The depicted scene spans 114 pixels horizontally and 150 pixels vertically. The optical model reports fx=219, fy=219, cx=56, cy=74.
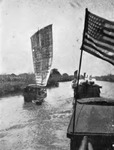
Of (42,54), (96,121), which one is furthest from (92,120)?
(42,54)

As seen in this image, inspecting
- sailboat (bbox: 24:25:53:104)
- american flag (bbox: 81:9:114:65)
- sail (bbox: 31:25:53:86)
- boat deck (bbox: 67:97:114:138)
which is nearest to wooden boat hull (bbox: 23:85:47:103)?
sailboat (bbox: 24:25:53:104)

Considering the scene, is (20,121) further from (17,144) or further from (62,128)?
(17,144)

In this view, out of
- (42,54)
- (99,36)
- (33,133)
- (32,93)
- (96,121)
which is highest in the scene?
(42,54)

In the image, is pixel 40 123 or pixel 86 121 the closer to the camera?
pixel 86 121

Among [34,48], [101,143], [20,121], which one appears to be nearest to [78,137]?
[101,143]

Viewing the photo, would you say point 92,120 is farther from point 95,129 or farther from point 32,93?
point 32,93

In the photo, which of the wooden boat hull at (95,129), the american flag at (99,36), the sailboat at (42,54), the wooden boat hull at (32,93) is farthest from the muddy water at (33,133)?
the sailboat at (42,54)

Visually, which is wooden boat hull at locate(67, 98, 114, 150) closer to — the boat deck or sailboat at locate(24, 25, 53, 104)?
the boat deck
